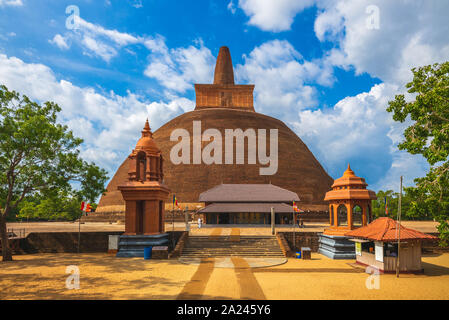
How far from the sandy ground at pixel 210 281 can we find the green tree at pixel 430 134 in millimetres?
3295

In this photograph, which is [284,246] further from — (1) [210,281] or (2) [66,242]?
(2) [66,242]

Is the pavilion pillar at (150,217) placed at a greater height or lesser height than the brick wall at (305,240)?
greater

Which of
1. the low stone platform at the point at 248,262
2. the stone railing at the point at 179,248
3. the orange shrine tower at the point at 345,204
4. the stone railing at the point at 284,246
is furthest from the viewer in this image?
the orange shrine tower at the point at 345,204

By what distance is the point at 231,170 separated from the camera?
→ 46906 mm

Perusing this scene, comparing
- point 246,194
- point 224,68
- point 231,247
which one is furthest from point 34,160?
point 224,68

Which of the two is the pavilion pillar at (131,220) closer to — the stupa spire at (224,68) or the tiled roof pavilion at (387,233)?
the tiled roof pavilion at (387,233)

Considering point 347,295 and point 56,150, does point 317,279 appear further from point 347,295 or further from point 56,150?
point 56,150

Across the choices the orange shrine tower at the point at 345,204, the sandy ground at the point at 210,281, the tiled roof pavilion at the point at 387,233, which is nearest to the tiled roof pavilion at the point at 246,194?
the orange shrine tower at the point at 345,204

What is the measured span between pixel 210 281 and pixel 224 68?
60279 mm

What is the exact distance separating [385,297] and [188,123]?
46.6 metres

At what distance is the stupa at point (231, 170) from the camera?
46312 mm

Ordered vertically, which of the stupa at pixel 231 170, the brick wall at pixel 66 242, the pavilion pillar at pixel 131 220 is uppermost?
the stupa at pixel 231 170

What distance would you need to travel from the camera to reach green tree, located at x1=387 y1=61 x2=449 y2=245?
12.6 meters

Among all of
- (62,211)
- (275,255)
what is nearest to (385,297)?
(275,255)
